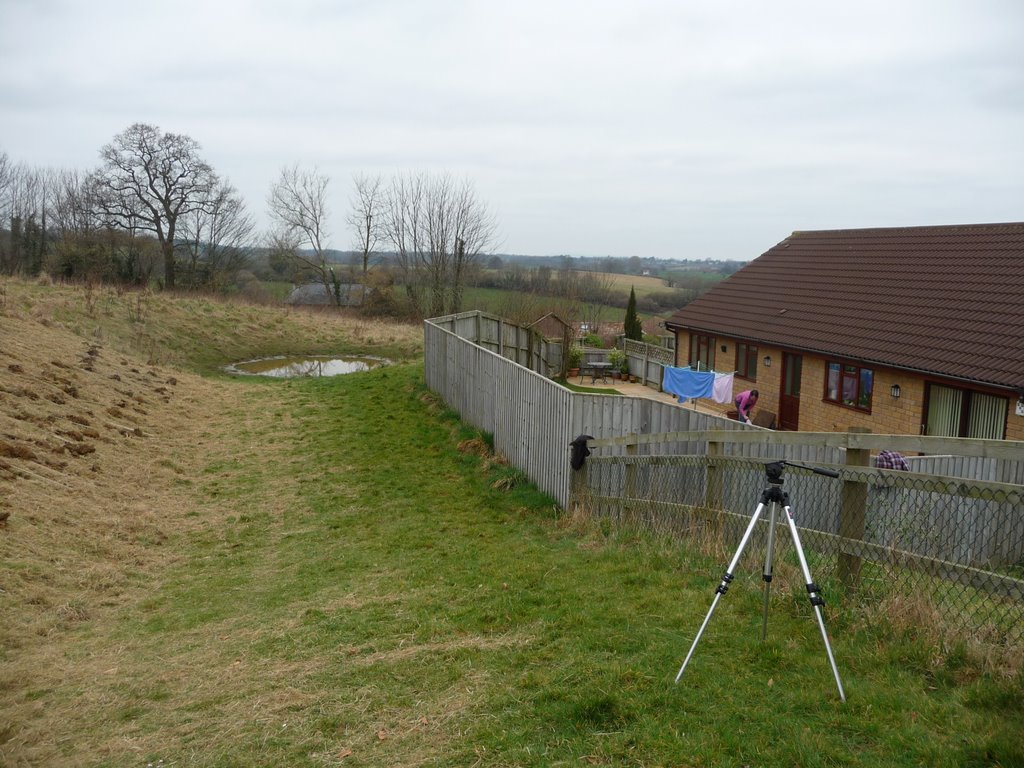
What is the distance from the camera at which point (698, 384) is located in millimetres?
24344

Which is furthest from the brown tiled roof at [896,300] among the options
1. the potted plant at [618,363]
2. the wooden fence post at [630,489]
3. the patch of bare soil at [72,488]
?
the patch of bare soil at [72,488]

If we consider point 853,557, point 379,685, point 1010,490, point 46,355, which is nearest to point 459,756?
point 379,685

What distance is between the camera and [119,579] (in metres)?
8.24

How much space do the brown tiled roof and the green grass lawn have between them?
10231mm

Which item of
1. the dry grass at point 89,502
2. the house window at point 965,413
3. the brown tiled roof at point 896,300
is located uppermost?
the brown tiled roof at point 896,300

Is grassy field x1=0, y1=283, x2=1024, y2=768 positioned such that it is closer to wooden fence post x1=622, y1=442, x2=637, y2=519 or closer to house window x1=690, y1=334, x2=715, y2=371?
wooden fence post x1=622, y1=442, x2=637, y2=519

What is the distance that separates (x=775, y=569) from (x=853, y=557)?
2.09 ft

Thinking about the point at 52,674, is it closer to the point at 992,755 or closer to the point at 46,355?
the point at 992,755

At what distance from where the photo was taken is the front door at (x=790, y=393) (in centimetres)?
2095

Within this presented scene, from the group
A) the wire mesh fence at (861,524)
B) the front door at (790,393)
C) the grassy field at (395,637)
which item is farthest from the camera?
the front door at (790,393)

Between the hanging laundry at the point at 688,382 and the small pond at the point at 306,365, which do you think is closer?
the hanging laundry at the point at 688,382

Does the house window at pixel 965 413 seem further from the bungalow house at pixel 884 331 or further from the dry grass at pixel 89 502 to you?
the dry grass at pixel 89 502

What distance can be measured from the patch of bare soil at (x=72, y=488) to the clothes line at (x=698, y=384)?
13.1 metres

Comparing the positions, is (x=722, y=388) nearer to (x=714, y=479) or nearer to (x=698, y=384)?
(x=698, y=384)
